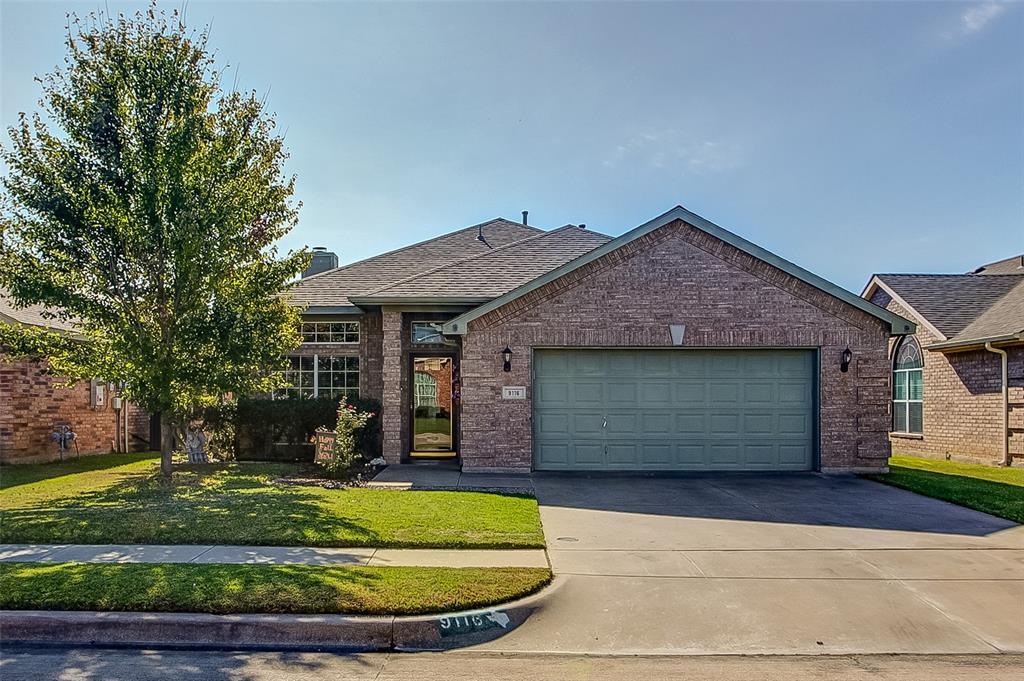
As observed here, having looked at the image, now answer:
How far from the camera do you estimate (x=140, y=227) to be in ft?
34.7

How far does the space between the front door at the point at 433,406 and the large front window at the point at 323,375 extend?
180 cm

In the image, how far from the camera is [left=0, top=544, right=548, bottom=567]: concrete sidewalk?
695 centimetres

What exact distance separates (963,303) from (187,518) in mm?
20360

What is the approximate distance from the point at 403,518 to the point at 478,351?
518cm

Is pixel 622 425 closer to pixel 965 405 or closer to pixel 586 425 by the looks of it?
pixel 586 425

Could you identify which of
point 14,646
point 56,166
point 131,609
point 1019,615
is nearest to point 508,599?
point 131,609

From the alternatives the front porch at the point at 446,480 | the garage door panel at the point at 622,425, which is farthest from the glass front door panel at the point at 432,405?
the garage door panel at the point at 622,425

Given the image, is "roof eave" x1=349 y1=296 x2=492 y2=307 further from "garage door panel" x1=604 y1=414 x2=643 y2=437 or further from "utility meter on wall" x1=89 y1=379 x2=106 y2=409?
"utility meter on wall" x1=89 y1=379 x2=106 y2=409

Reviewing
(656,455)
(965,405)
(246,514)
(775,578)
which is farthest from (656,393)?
(965,405)

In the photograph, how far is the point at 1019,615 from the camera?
19.6 ft

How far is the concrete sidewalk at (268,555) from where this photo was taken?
6.95m

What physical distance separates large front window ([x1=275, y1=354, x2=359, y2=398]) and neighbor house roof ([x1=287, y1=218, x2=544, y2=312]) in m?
1.31

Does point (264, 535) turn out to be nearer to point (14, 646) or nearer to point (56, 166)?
point (14, 646)

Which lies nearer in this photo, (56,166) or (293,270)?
(56,166)
